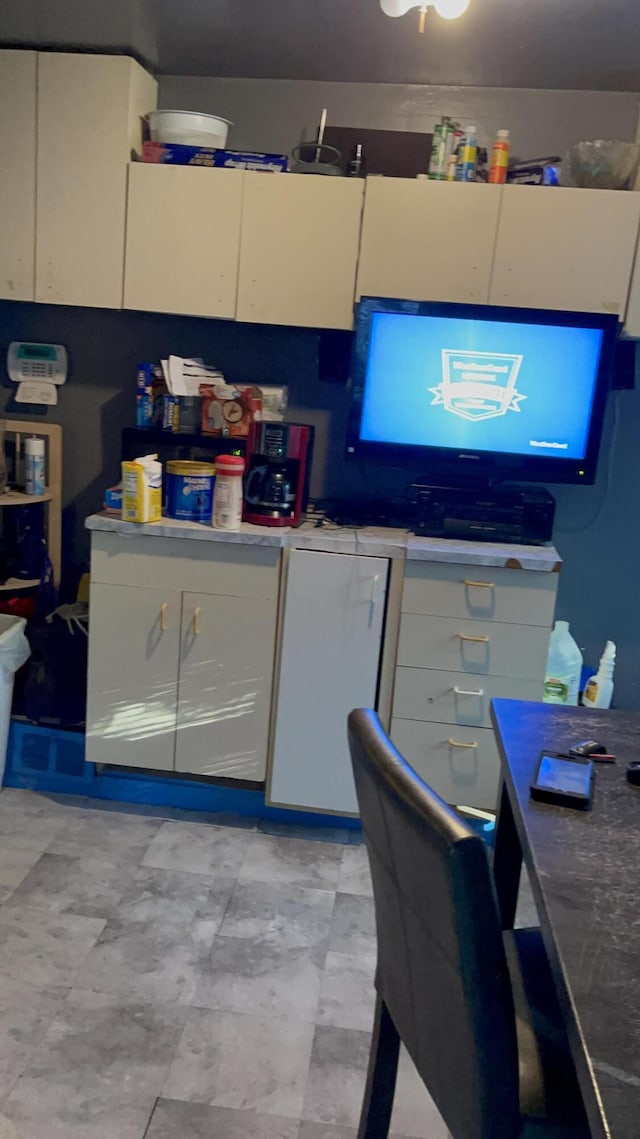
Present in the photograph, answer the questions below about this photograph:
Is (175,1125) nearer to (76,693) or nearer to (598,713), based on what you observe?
(598,713)

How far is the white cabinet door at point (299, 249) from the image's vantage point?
8.83ft

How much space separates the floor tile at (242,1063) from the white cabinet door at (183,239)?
1.99 metres

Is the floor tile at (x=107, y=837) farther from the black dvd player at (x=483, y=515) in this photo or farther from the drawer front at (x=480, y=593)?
the black dvd player at (x=483, y=515)

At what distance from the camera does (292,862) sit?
2627mm

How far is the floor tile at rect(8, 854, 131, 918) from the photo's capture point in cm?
234

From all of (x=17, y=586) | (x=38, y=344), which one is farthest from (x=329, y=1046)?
(x=38, y=344)

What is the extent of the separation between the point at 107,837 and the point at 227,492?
1.09m

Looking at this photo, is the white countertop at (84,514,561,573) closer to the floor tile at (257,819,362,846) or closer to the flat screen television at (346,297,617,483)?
the flat screen television at (346,297,617,483)

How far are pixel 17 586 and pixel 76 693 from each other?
456mm

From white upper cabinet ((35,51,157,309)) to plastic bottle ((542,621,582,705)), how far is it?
181cm

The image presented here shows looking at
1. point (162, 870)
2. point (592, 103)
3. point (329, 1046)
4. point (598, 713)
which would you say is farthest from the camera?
Answer: point (592, 103)

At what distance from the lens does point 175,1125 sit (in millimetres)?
1692

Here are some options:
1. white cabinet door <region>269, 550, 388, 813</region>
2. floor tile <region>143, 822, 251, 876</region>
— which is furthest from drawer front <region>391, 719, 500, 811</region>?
floor tile <region>143, 822, 251, 876</region>

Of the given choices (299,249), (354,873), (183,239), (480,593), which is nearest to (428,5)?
(299,249)
